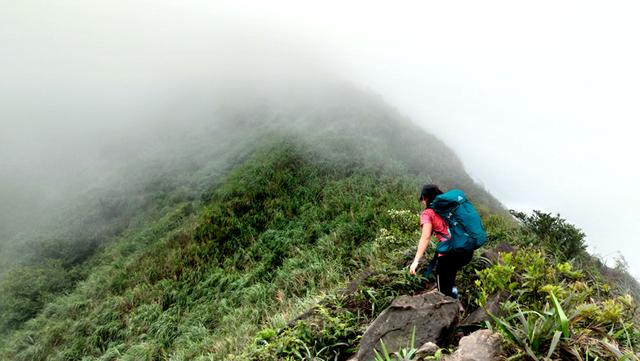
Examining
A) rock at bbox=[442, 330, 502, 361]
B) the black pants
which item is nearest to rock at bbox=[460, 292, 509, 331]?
the black pants

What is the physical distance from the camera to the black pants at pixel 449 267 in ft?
14.0

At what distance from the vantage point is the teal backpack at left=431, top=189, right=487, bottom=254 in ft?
13.5

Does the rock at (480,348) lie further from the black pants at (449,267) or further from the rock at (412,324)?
the black pants at (449,267)

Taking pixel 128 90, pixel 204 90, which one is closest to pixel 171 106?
pixel 204 90

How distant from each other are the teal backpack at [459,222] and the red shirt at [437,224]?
0.09 m

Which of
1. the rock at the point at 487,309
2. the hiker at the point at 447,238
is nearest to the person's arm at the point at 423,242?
the hiker at the point at 447,238

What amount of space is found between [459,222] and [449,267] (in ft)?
2.08

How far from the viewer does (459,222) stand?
413cm

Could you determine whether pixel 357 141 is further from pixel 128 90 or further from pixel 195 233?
pixel 128 90

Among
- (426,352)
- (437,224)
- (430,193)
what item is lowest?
(426,352)

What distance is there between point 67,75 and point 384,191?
6425 centimetres

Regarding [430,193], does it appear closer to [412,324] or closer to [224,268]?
[412,324]

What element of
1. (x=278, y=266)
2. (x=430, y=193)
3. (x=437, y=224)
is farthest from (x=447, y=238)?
(x=278, y=266)

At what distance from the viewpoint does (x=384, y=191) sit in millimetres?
15297
